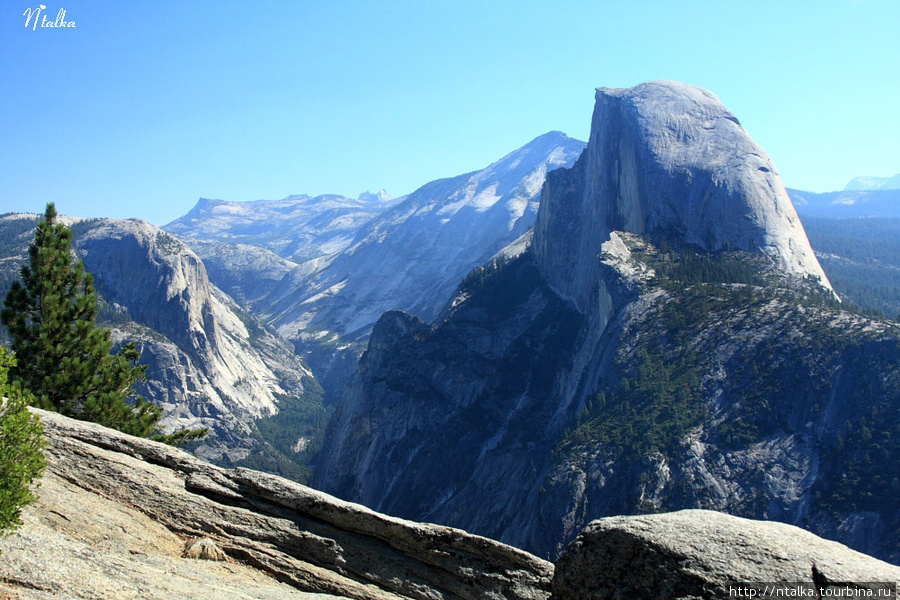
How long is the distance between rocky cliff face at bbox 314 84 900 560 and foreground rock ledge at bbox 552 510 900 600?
54.1 metres

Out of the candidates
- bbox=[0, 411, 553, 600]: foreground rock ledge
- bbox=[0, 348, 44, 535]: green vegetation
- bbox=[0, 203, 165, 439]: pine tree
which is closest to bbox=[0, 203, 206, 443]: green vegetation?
bbox=[0, 203, 165, 439]: pine tree

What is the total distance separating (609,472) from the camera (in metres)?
72.9

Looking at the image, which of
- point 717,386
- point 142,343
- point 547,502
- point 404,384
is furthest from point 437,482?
point 142,343

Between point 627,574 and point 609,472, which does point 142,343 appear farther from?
point 627,574

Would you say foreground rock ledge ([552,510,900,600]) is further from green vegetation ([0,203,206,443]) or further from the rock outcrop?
the rock outcrop

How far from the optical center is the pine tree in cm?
2956

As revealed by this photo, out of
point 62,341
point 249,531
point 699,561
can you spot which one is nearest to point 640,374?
point 62,341

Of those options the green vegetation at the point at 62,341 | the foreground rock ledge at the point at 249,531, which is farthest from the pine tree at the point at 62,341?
the foreground rock ledge at the point at 249,531

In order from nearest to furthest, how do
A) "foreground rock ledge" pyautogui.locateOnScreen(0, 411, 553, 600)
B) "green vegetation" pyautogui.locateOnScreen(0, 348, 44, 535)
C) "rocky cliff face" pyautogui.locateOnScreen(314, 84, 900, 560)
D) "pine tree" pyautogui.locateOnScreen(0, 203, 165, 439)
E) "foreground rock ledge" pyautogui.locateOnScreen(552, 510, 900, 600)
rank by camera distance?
1. "foreground rock ledge" pyautogui.locateOnScreen(552, 510, 900, 600)
2. "green vegetation" pyautogui.locateOnScreen(0, 348, 44, 535)
3. "foreground rock ledge" pyautogui.locateOnScreen(0, 411, 553, 600)
4. "pine tree" pyautogui.locateOnScreen(0, 203, 165, 439)
5. "rocky cliff face" pyautogui.locateOnScreen(314, 84, 900, 560)

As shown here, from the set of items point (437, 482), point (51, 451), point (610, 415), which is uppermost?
point (51, 451)

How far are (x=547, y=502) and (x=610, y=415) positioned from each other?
14.2m

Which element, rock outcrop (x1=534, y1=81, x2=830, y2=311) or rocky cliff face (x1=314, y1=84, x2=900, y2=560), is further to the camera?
rock outcrop (x1=534, y1=81, x2=830, y2=311)

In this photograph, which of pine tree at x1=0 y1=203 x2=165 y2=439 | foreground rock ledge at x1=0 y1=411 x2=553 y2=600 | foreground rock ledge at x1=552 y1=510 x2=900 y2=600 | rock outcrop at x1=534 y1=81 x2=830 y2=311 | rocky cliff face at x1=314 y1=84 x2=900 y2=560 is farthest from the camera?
rock outcrop at x1=534 y1=81 x2=830 y2=311

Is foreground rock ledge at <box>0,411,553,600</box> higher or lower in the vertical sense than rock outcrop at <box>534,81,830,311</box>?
lower
